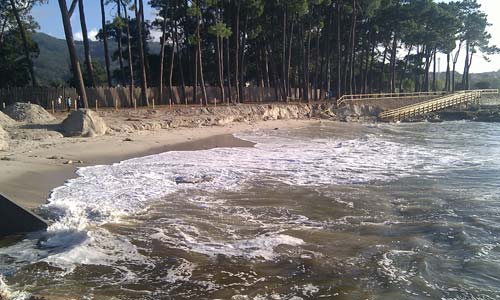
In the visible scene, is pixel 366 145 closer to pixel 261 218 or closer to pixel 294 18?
pixel 261 218

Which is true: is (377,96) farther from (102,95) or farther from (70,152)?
(70,152)

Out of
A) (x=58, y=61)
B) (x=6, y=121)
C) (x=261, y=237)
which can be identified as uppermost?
(x=58, y=61)

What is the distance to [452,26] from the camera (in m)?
64.5

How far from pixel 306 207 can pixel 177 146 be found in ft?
42.1

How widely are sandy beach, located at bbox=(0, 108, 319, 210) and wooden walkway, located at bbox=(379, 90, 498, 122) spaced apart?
28491 millimetres

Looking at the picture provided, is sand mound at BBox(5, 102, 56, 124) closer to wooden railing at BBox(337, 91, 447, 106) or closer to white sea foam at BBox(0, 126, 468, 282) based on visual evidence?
white sea foam at BBox(0, 126, 468, 282)

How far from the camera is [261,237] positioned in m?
8.35

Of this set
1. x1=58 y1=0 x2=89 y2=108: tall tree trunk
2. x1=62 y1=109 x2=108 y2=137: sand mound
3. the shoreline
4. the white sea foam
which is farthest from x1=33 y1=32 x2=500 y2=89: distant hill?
the white sea foam

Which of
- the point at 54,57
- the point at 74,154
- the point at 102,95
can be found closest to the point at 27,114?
the point at 74,154

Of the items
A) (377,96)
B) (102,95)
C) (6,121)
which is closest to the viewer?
(6,121)

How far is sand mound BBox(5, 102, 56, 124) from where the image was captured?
2284 centimetres

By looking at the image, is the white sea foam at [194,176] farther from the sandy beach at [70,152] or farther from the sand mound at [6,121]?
the sand mound at [6,121]

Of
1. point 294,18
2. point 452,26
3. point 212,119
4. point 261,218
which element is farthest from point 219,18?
point 261,218

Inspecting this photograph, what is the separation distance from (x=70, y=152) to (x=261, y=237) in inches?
467
